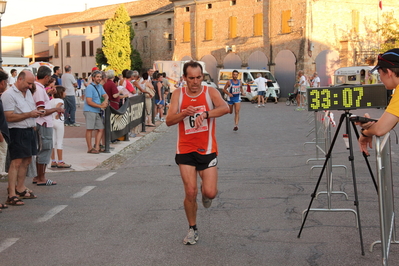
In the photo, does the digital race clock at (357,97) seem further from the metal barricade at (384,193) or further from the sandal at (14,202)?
the sandal at (14,202)

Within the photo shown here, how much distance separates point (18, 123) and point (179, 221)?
2.89 metres

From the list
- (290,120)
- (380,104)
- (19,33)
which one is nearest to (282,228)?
(380,104)

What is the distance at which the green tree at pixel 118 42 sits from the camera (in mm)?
66062

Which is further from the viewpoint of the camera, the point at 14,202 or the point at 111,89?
the point at 111,89

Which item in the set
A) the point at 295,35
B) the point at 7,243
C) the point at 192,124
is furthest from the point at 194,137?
the point at 295,35

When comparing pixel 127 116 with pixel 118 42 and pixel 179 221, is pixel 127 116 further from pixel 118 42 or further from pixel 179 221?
pixel 118 42

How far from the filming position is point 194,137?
20.2 ft

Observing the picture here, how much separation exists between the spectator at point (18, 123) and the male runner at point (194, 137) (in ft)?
9.77

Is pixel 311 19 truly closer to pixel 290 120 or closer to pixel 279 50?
pixel 279 50

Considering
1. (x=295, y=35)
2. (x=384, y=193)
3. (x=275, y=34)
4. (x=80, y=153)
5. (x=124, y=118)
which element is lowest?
(x=80, y=153)

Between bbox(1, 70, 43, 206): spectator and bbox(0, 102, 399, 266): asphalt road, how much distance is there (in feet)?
1.45

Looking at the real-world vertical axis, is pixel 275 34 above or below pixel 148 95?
above

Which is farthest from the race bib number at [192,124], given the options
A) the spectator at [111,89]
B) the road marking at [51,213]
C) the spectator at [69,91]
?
the spectator at [69,91]

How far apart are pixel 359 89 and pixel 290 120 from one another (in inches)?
691
